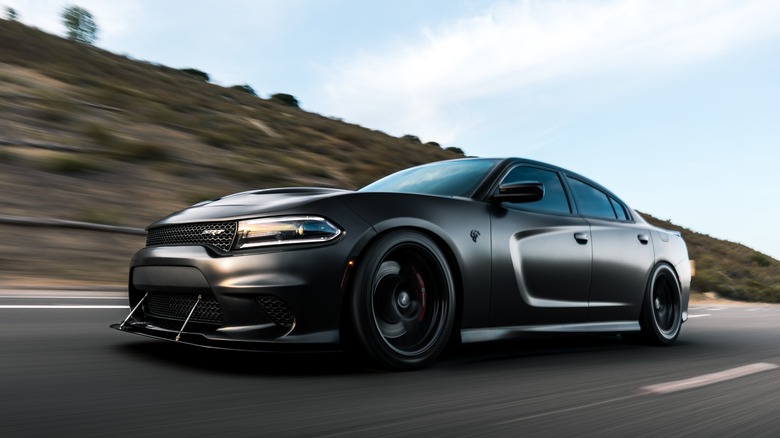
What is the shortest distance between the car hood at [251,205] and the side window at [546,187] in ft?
4.84

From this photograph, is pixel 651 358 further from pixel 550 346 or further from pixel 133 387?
pixel 133 387

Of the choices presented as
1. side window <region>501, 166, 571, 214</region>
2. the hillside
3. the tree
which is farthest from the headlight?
the tree

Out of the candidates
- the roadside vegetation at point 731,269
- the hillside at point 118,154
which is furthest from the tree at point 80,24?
the roadside vegetation at point 731,269

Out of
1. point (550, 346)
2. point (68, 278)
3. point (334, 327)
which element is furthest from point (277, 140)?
point (334, 327)

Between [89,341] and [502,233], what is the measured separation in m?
2.61

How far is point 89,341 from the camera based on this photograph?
185 inches

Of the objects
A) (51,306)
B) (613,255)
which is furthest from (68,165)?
(613,255)

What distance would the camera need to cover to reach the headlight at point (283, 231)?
12.6 feet

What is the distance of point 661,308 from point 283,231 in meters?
4.11

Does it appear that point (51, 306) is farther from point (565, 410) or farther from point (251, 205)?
point (565, 410)

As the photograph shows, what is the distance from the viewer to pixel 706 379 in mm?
4645

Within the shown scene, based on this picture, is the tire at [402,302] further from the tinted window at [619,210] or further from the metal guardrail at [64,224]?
the metal guardrail at [64,224]

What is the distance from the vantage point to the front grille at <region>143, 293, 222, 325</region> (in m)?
3.85

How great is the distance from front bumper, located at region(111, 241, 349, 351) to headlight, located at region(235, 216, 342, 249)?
64 mm
